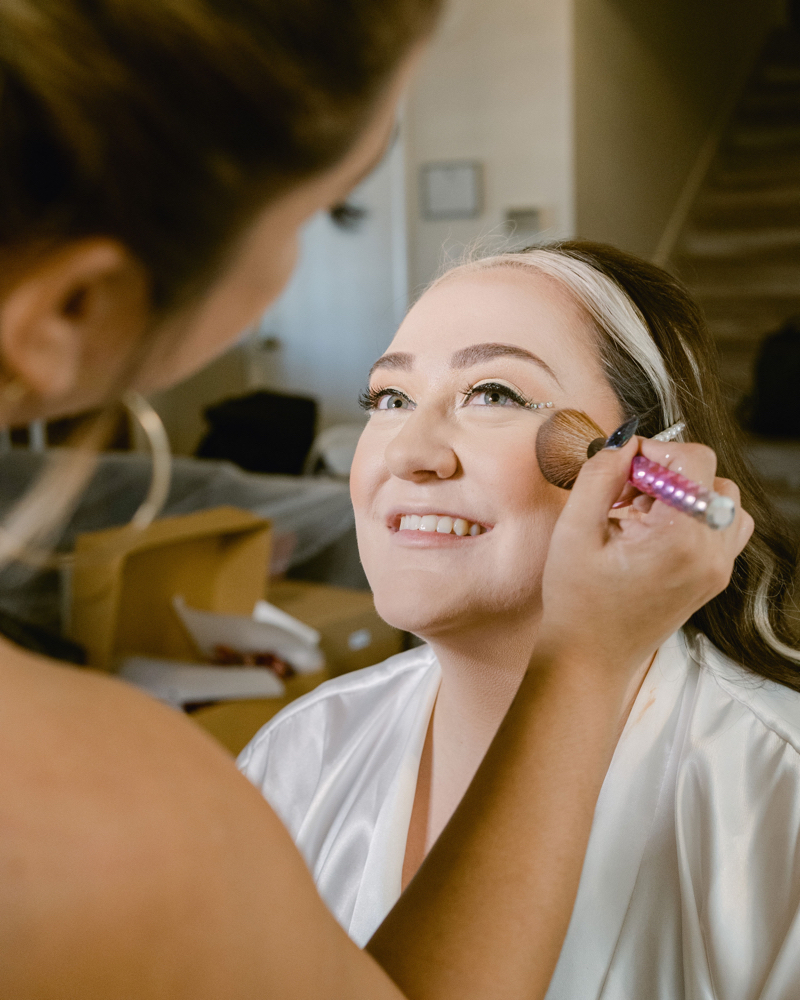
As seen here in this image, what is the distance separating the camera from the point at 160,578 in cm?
218

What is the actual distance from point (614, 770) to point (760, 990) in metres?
0.21

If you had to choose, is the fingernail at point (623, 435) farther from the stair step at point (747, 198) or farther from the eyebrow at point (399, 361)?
the stair step at point (747, 198)

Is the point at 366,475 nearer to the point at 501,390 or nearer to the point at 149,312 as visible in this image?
the point at 501,390

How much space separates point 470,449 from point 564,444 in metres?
0.11

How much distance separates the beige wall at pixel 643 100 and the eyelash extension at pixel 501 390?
3.48 meters

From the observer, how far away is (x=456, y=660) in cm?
101

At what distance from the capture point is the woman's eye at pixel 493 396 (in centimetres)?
99

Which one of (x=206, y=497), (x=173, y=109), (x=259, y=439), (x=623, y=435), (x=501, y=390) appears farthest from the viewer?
(x=259, y=439)

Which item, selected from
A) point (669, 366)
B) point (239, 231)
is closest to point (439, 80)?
point (669, 366)

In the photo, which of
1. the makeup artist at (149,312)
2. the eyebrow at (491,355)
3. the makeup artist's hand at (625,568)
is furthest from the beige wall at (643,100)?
the makeup artist at (149,312)

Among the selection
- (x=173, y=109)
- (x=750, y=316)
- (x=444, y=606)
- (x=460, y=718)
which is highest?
(x=173, y=109)

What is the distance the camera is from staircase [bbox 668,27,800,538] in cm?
516

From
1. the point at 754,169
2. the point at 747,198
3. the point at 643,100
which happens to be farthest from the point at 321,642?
the point at 754,169

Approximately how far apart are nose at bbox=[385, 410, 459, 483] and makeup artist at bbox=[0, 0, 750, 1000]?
50 centimetres
